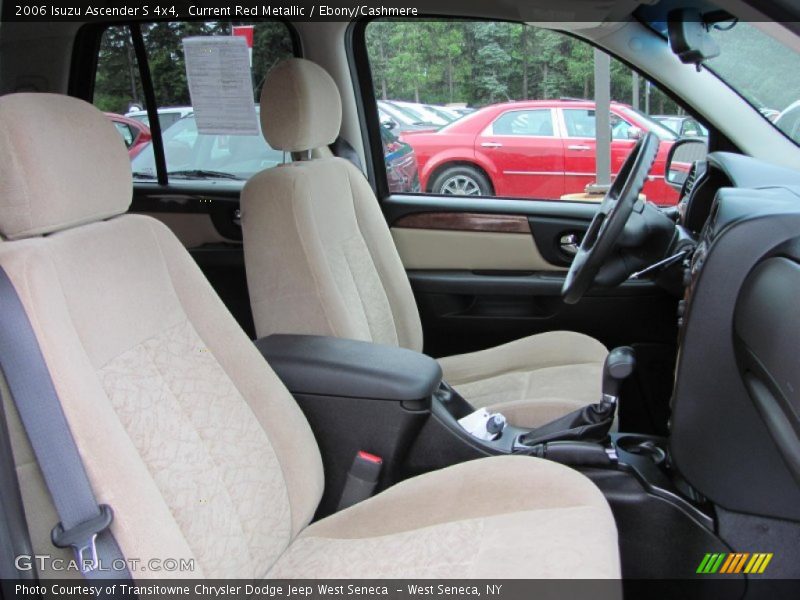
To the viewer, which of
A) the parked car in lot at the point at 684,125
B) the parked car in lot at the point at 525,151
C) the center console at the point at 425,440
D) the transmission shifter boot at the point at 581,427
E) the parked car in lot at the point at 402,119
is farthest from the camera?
the parked car in lot at the point at 402,119

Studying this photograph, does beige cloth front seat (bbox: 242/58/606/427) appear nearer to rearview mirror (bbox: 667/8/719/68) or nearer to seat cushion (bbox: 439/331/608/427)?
seat cushion (bbox: 439/331/608/427)

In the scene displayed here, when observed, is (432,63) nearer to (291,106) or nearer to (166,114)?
(291,106)

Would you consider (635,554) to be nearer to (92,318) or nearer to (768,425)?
(768,425)

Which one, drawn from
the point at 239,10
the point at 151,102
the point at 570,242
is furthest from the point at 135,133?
the point at 570,242

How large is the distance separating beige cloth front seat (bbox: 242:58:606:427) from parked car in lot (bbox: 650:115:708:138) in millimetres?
708

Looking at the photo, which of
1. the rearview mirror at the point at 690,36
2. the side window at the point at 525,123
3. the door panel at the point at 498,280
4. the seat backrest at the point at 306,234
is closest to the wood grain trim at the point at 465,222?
the door panel at the point at 498,280

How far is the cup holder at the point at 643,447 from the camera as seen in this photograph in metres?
1.68

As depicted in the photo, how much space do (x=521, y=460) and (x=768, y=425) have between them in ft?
1.56

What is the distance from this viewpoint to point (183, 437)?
4.22ft

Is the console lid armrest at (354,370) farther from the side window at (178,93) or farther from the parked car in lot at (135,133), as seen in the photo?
the parked car in lot at (135,133)

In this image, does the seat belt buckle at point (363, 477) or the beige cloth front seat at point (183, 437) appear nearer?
the beige cloth front seat at point (183, 437)

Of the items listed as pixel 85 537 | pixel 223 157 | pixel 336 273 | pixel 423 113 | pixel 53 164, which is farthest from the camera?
pixel 223 157

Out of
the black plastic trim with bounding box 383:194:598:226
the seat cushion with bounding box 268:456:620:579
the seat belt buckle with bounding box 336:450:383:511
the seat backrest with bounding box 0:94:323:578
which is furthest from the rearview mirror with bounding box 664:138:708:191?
the seat backrest with bounding box 0:94:323:578

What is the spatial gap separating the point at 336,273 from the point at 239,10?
119 cm
